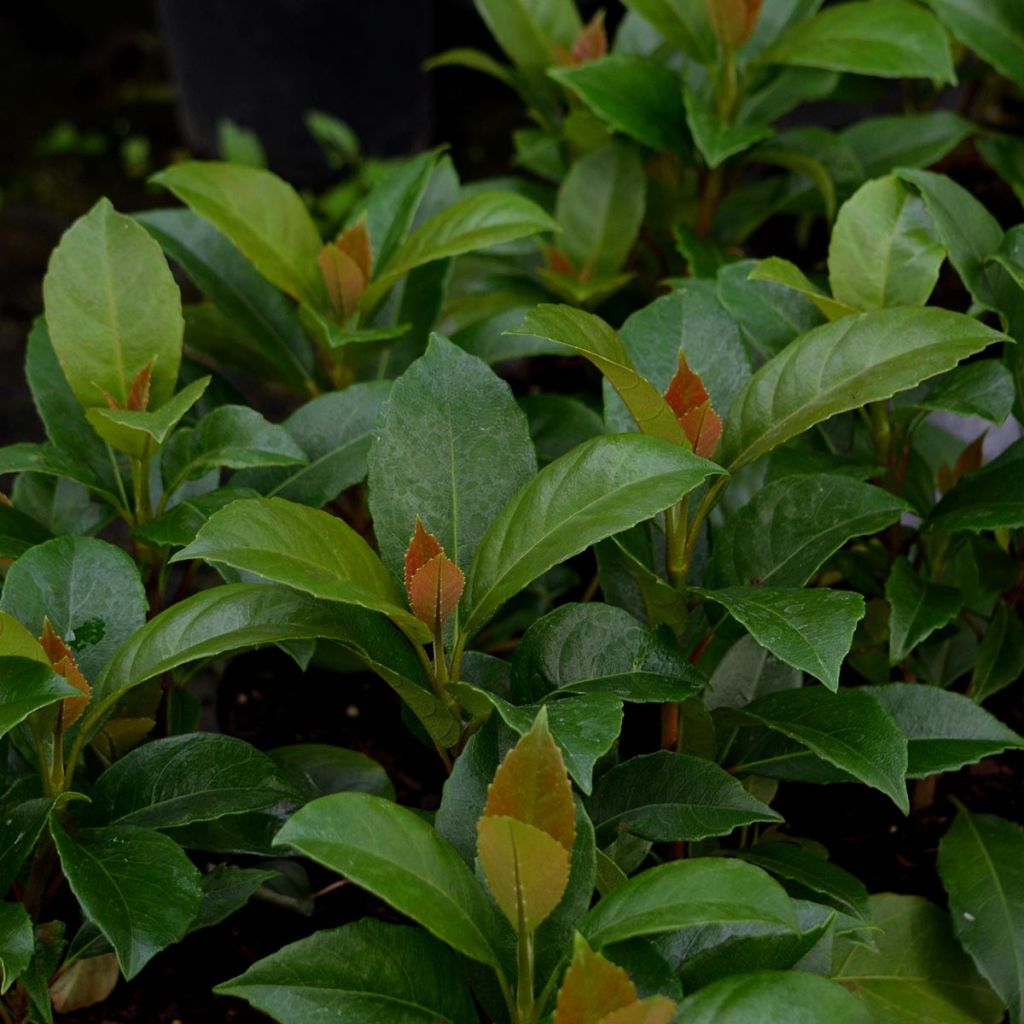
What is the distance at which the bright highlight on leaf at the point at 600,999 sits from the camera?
68 centimetres

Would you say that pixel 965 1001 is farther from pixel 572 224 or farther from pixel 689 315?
pixel 572 224

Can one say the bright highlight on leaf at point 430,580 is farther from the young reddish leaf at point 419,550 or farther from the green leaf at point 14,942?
the green leaf at point 14,942

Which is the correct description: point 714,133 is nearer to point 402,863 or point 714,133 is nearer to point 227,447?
point 227,447

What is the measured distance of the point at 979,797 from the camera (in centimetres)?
123

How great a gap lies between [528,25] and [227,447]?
0.75m

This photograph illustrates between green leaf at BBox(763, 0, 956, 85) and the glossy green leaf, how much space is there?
0.47 meters

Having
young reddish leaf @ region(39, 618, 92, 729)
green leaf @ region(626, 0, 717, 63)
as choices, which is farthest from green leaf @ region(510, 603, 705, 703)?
green leaf @ region(626, 0, 717, 63)

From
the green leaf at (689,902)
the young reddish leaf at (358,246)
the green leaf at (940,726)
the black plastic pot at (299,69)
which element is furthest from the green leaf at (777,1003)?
the black plastic pot at (299,69)

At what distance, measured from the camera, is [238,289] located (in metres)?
1.27

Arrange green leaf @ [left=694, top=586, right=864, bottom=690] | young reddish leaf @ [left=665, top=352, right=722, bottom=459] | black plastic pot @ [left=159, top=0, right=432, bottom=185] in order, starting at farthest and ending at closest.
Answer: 1. black plastic pot @ [left=159, top=0, right=432, bottom=185]
2. young reddish leaf @ [left=665, top=352, right=722, bottom=459]
3. green leaf @ [left=694, top=586, right=864, bottom=690]

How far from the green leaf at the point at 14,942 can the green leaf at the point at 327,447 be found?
0.37m

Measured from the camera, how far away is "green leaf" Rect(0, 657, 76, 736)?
771 millimetres

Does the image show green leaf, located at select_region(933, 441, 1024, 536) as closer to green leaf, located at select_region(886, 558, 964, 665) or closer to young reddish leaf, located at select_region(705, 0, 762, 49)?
green leaf, located at select_region(886, 558, 964, 665)

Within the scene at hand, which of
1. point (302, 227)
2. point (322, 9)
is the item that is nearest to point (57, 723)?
point (302, 227)
